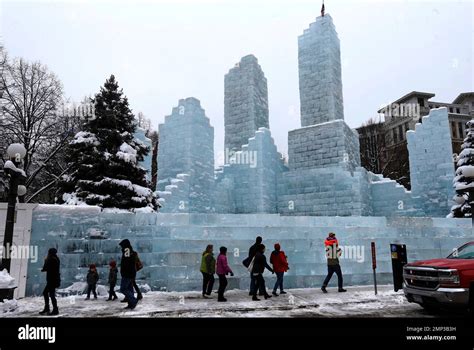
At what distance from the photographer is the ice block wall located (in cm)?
1071

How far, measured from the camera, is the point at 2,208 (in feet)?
32.9

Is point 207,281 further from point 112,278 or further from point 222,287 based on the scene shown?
point 112,278

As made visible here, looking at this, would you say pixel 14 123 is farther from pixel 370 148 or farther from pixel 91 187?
pixel 370 148

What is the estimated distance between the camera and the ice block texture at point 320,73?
65.6 ft

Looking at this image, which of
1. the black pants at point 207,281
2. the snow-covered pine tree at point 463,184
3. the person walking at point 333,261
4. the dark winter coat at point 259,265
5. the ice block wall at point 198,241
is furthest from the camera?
the snow-covered pine tree at point 463,184

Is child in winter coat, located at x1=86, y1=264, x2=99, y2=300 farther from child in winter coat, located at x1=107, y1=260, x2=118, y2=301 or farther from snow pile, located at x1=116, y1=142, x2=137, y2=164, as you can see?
snow pile, located at x1=116, y1=142, x2=137, y2=164

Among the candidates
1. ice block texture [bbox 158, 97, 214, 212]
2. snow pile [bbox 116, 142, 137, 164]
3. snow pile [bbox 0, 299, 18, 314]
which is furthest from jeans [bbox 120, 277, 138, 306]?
ice block texture [bbox 158, 97, 214, 212]

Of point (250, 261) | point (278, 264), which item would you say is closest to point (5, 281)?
point (250, 261)

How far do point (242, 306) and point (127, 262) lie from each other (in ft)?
9.13

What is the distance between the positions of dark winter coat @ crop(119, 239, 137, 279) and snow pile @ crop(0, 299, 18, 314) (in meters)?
2.49

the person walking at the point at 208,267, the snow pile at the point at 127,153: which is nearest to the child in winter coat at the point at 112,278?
the person walking at the point at 208,267

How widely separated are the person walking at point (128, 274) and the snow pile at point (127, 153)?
8.03m

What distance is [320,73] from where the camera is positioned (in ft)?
66.4

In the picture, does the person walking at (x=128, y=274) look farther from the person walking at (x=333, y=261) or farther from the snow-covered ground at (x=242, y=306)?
the person walking at (x=333, y=261)
